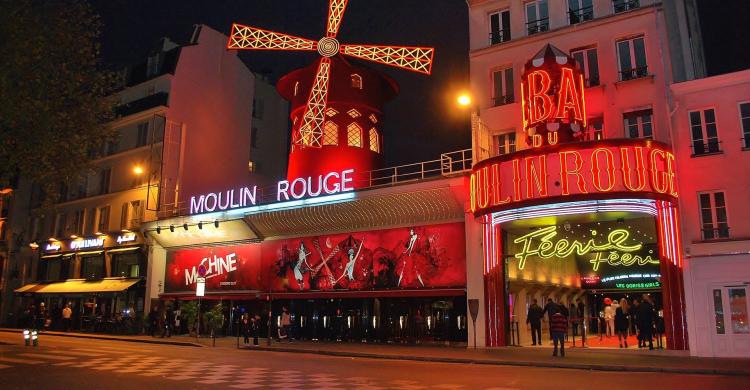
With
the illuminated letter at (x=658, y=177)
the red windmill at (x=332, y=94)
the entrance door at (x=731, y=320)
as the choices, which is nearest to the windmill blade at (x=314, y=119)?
the red windmill at (x=332, y=94)

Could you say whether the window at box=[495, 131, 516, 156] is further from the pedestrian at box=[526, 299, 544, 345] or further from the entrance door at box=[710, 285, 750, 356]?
the entrance door at box=[710, 285, 750, 356]

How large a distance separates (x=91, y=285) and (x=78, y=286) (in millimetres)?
1323

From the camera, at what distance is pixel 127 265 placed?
32.4m

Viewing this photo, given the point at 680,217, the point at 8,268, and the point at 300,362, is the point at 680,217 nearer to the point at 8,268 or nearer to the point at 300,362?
the point at 300,362

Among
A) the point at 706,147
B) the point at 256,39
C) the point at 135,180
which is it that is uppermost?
the point at 256,39

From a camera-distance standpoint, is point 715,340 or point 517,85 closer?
point 715,340

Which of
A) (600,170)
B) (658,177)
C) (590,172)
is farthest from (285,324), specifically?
(658,177)

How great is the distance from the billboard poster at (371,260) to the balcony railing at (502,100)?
4388mm

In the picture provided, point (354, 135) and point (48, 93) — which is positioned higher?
point (354, 135)

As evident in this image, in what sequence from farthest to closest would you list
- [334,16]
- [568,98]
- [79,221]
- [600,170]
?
[79,221] < [334,16] < [568,98] < [600,170]

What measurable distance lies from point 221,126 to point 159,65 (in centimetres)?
510

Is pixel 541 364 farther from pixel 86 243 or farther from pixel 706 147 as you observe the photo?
pixel 86 243

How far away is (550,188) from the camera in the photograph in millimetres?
16656

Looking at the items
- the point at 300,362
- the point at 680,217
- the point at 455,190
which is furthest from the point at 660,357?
the point at 300,362
